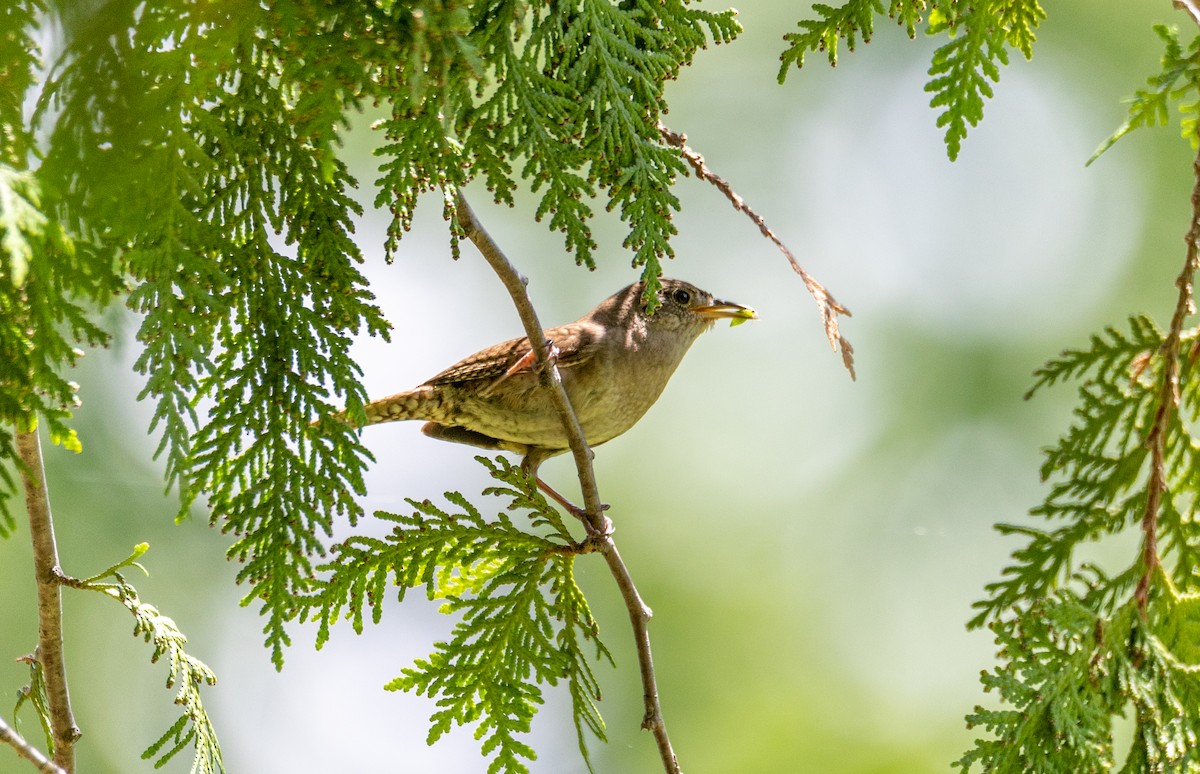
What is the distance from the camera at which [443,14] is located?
5.04 ft

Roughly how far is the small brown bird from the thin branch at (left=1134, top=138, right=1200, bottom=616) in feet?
5.04

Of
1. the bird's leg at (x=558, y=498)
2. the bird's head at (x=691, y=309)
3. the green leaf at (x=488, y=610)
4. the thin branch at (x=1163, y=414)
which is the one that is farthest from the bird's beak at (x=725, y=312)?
the thin branch at (x=1163, y=414)

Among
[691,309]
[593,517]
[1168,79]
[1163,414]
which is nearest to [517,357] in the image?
[691,309]

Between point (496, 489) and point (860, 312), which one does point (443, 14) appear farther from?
point (860, 312)

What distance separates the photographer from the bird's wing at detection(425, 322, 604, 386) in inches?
135

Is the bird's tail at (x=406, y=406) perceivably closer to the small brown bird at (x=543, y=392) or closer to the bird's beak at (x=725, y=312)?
the small brown bird at (x=543, y=392)

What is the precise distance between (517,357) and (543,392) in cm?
15

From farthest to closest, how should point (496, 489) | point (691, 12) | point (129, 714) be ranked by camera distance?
point (129, 714) < point (496, 489) < point (691, 12)

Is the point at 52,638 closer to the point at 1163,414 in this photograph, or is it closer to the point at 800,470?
the point at 1163,414

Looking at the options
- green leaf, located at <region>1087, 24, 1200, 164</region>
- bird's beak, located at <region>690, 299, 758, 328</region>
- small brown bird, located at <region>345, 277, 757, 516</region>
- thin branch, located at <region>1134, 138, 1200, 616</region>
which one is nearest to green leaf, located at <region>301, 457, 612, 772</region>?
small brown bird, located at <region>345, 277, 757, 516</region>

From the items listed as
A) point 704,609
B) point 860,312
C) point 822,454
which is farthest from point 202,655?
point 860,312

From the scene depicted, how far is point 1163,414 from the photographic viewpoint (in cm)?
219

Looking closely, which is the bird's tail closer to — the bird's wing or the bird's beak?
the bird's wing

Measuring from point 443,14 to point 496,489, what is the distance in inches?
50.0
